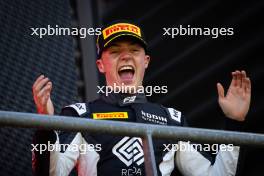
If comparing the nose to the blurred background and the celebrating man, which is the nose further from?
the blurred background

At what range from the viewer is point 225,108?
3.49 metres

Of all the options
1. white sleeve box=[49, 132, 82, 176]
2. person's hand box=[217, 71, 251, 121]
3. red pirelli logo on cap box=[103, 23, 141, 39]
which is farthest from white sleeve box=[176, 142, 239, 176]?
red pirelli logo on cap box=[103, 23, 141, 39]

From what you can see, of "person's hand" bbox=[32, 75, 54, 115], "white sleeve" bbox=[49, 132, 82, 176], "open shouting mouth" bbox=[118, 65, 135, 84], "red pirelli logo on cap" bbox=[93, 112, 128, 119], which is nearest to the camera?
"person's hand" bbox=[32, 75, 54, 115]

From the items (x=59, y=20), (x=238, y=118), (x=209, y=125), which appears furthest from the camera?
(x=209, y=125)

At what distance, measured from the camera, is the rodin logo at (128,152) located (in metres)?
3.46

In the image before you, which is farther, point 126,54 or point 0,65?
point 0,65

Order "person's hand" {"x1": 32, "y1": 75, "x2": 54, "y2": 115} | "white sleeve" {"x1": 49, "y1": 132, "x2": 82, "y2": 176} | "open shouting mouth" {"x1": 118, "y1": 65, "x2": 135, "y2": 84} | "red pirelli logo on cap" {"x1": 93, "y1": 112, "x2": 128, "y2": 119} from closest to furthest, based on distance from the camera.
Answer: "person's hand" {"x1": 32, "y1": 75, "x2": 54, "y2": 115}
"white sleeve" {"x1": 49, "y1": 132, "x2": 82, "y2": 176}
"red pirelli logo on cap" {"x1": 93, "y1": 112, "x2": 128, "y2": 119}
"open shouting mouth" {"x1": 118, "y1": 65, "x2": 135, "y2": 84}

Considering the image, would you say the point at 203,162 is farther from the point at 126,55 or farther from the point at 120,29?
the point at 120,29

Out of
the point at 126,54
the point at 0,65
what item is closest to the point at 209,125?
the point at 0,65

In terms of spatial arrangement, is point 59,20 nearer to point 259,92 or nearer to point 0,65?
point 0,65

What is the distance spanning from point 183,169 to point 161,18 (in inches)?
78.1

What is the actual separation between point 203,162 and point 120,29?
2.13 ft

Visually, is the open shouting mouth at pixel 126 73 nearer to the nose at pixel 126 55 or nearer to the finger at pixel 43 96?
the nose at pixel 126 55

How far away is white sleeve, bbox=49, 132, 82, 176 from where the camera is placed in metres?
3.30
